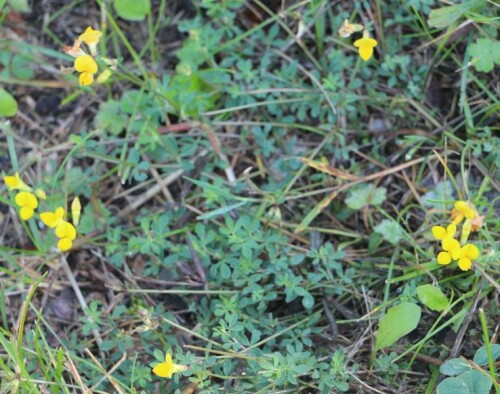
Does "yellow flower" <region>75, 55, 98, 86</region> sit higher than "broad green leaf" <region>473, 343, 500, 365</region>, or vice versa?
"yellow flower" <region>75, 55, 98, 86</region>

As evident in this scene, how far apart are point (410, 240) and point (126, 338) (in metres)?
1.28

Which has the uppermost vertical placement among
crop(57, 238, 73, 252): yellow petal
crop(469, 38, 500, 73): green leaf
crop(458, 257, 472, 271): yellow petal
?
crop(469, 38, 500, 73): green leaf

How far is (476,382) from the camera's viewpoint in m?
2.16

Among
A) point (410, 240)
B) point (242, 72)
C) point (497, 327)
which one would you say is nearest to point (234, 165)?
point (242, 72)

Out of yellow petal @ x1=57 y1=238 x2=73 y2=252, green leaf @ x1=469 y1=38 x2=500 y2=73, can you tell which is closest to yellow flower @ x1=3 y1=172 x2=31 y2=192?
yellow petal @ x1=57 y1=238 x2=73 y2=252

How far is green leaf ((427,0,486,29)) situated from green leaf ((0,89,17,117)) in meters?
2.09

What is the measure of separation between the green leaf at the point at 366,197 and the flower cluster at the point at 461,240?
0.44 meters

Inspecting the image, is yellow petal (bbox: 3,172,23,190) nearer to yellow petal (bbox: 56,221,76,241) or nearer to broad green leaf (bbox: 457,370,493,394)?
yellow petal (bbox: 56,221,76,241)

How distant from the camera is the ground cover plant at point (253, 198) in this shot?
7.96 ft

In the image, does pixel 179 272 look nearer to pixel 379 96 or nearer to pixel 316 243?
pixel 316 243

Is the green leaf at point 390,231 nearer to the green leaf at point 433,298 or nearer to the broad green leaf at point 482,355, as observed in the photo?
the green leaf at point 433,298

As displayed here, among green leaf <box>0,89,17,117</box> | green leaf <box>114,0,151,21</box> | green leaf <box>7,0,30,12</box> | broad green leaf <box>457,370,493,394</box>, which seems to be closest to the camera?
broad green leaf <box>457,370,493,394</box>

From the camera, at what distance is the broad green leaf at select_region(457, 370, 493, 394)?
6.99ft

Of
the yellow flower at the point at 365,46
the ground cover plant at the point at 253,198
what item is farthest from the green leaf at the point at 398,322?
the yellow flower at the point at 365,46
